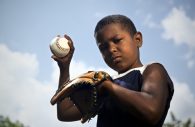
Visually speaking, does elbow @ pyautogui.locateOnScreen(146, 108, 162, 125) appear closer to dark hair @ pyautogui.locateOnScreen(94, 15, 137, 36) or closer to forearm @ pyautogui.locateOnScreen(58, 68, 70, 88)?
dark hair @ pyautogui.locateOnScreen(94, 15, 137, 36)

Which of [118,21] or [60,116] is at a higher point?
[118,21]

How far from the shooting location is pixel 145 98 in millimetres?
2344

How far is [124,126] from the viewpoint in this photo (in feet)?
8.90

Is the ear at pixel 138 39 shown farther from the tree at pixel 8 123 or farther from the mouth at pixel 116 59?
the tree at pixel 8 123

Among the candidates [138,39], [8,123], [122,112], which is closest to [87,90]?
[122,112]

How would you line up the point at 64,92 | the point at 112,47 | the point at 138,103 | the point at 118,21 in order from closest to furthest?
the point at 138,103
the point at 64,92
the point at 112,47
the point at 118,21

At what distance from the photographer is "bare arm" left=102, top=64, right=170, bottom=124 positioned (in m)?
2.30

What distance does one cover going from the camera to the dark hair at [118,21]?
3.36m

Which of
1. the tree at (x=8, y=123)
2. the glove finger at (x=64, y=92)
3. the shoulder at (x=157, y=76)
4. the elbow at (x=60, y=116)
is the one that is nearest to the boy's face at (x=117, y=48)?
the shoulder at (x=157, y=76)

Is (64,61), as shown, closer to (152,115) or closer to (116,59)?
(116,59)

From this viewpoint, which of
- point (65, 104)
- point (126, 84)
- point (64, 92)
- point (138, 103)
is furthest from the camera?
point (65, 104)

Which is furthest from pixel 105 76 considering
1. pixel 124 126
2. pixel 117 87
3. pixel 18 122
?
pixel 18 122

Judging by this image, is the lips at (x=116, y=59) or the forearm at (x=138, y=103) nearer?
the forearm at (x=138, y=103)

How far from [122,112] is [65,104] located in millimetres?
1181
